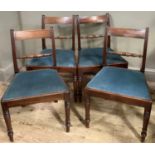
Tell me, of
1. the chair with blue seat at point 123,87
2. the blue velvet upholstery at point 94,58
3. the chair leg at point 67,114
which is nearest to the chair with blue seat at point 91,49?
the blue velvet upholstery at point 94,58

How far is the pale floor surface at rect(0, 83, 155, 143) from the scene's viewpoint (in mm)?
1666

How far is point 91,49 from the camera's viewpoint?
222cm

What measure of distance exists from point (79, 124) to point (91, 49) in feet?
2.62

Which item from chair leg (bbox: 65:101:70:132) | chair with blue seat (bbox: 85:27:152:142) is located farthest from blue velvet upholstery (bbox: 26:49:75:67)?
chair leg (bbox: 65:101:70:132)

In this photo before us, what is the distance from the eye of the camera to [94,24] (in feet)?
7.75

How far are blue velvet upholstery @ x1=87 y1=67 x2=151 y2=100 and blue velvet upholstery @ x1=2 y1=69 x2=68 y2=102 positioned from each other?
0.25 meters

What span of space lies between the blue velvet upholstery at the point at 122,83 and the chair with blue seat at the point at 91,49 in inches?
8.2

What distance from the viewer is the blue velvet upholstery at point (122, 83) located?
1.51 meters

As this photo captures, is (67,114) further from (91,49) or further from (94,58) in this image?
(91,49)

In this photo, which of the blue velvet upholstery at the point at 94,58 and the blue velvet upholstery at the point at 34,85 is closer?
the blue velvet upholstery at the point at 34,85

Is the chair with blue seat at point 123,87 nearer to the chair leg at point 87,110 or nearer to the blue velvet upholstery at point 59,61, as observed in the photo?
the chair leg at point 87,110

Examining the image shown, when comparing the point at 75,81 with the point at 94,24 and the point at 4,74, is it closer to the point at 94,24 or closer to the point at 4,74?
the point at 94,24
